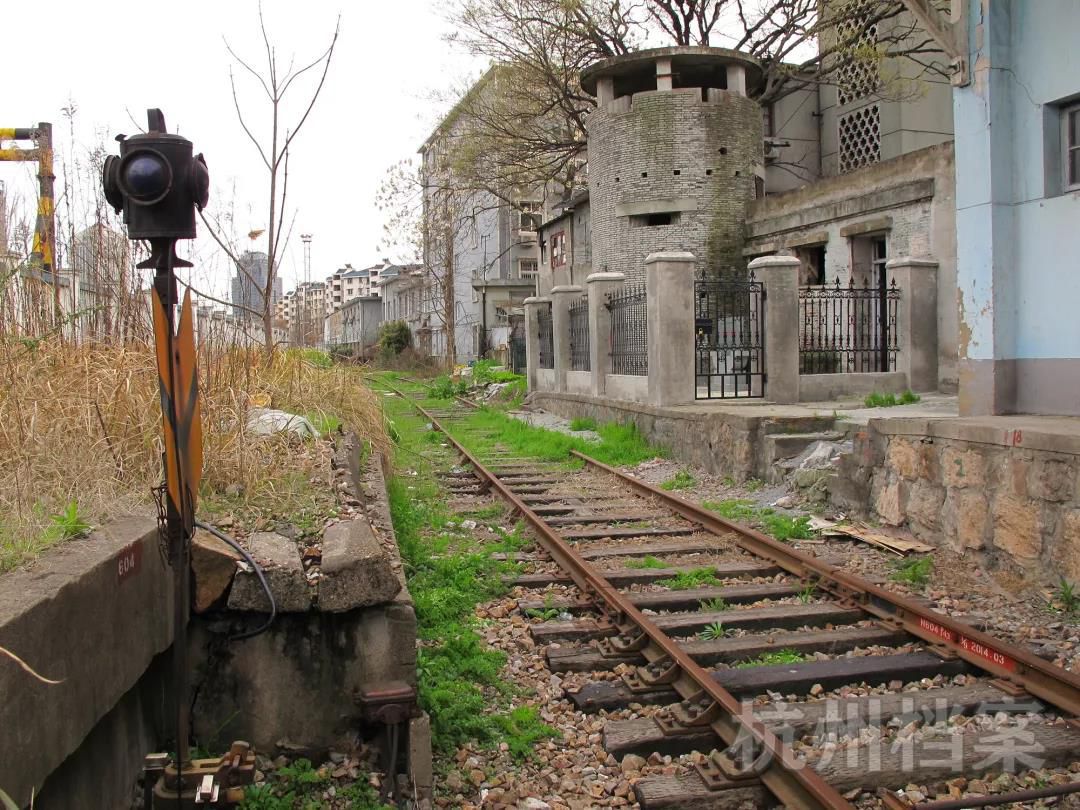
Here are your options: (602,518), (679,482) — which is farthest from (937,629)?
(679,482)

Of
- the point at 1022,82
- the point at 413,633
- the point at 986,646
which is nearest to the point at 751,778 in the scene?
the point at 413,633

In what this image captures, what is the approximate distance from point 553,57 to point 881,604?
23057 millimetres

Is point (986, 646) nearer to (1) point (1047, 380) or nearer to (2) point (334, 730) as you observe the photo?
(2) point (334, 730)

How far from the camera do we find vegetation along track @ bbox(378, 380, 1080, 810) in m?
3.55

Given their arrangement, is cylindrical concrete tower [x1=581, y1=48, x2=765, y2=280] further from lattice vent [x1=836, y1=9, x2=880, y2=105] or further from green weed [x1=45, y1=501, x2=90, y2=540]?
green weed [x1=45, y1=501, x2=90, y2=540]

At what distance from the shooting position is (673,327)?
41.3 feet

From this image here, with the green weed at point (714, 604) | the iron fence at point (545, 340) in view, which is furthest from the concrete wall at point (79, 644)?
the iron fence at point (545, 340)

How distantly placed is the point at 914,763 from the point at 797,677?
0.90 meters

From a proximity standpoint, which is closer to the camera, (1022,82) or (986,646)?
(986,646)

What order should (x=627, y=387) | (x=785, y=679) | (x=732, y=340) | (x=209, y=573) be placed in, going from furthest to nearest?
(x=627, y=387), (x=732, y=340), (x=785, y=679), (x=209, y=573)

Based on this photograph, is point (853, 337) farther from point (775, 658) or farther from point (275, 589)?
point (275, 589)

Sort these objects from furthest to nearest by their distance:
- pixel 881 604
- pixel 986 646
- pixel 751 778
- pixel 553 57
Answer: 1. pixel 553 57
2. pixel 881 604
3. pixel 986 646
4. pixel 751 778

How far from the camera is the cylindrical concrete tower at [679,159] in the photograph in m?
22.9

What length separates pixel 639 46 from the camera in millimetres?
26953
